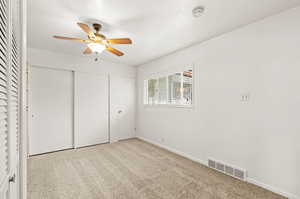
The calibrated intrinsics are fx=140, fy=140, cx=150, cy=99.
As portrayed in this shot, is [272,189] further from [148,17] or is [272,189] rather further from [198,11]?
[148,17]

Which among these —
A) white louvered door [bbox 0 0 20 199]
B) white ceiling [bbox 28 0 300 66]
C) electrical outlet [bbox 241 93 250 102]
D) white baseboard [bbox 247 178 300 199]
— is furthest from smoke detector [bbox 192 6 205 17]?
white baseboard [bbox 247 178 300 199]

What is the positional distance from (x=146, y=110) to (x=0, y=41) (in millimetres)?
3796

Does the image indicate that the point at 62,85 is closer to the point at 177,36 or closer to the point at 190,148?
the point at 177,36

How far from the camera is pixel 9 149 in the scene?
0.82m

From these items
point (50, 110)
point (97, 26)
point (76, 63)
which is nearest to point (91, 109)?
point (50, 110)

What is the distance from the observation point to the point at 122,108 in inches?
179

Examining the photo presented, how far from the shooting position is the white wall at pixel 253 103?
6.01ft

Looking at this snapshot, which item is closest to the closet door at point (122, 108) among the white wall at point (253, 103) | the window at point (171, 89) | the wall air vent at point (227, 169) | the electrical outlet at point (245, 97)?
the window at point (171, 89)

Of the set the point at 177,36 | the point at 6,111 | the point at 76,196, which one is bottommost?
the point at 76,196

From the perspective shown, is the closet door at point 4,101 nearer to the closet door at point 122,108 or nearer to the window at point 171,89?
the window at point 171,89

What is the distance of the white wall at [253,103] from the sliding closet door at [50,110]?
301 cm

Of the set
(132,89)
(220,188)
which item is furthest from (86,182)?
(132,89)

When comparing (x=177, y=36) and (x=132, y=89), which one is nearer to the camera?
(x=177, y=36)

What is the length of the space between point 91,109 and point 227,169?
349cm
